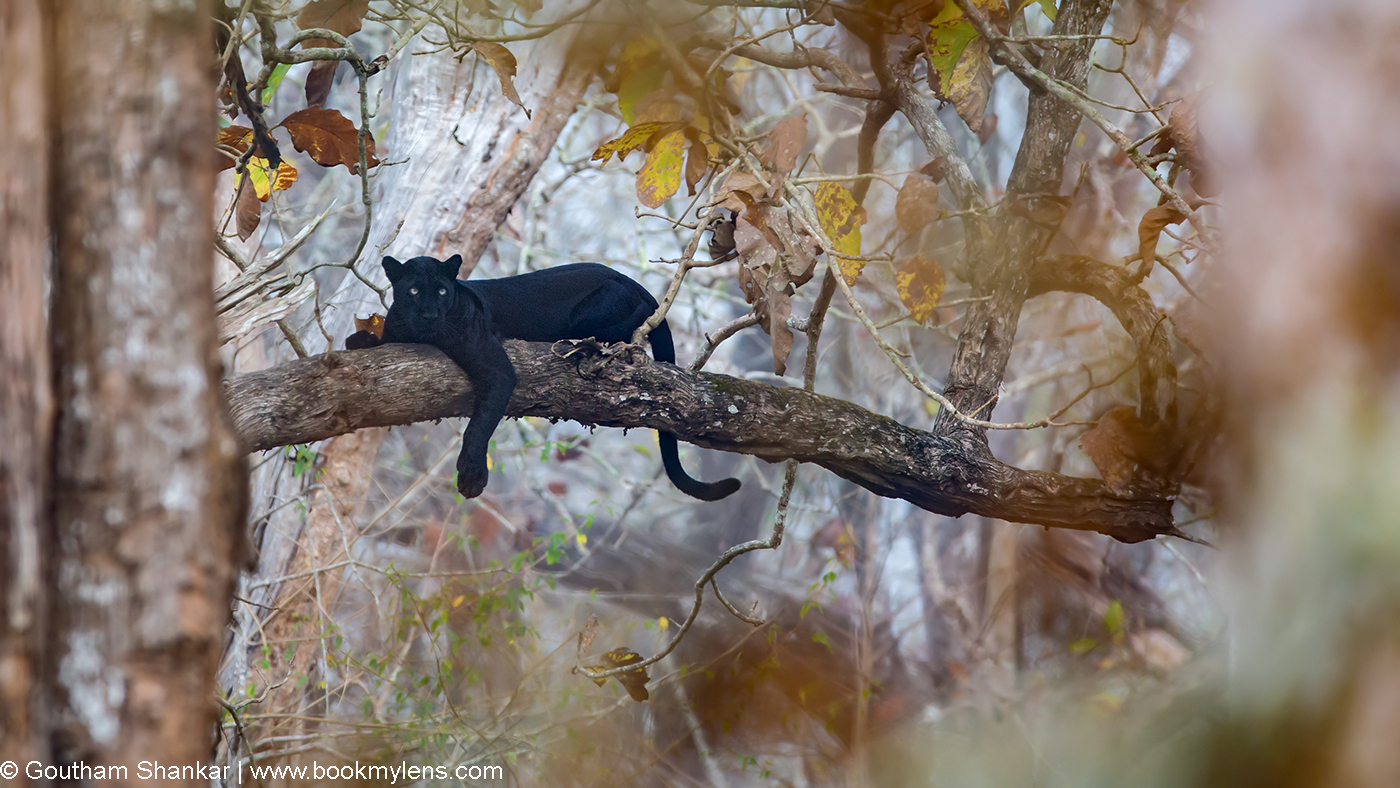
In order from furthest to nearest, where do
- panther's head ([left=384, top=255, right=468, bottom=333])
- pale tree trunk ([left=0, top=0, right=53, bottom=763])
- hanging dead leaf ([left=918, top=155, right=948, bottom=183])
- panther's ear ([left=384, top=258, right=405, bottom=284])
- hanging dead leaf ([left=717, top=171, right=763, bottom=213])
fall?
panther's ear ([left=384, top=258, right=405, bottom=284]) → hanging dead leaf ([left=918, top=155, right=948, bottom=183]) → panther's head ([left=384, top=255, right=468, bottom=333]) → hanging dead leaf ([left=717, top=171, right=763, bottom=213]) → pale tree trunk ([left=0, top=0, right=53, bottom=763])

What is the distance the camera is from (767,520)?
8914 mm

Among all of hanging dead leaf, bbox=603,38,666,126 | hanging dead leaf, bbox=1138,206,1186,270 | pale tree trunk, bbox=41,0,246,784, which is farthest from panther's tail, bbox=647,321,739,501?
pale tree trunk, bbox=41,0,246,784

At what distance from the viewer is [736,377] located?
9.66 ft

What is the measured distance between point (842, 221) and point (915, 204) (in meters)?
0.19

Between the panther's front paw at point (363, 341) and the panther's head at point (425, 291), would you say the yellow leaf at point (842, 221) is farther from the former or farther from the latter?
the panther's front paw at point (363, 341)

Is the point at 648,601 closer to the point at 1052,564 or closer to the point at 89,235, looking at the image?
the point at 1052,564

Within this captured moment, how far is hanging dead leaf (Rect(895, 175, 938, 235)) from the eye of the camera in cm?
249

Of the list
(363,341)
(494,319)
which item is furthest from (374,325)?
(494,319)

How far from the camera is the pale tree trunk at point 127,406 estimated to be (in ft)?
3.70

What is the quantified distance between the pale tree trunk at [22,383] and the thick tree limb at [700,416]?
1105mm

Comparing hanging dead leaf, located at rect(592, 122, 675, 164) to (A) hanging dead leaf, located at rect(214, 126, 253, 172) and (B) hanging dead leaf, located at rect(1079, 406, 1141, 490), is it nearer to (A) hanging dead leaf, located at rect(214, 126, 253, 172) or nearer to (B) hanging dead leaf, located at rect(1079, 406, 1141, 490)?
(A) hanging dead leaf, located at rect(214, 126, 253, 172)

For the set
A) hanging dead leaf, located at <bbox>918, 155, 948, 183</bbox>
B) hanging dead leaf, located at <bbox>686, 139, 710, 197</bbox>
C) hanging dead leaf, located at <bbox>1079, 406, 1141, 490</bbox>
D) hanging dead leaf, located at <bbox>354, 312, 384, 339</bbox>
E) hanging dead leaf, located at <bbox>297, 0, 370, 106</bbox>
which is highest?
hanging dead leaf, located at <bbox>297, 0, 370, 106</bbox>

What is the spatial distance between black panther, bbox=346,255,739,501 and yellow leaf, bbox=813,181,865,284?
809 mm

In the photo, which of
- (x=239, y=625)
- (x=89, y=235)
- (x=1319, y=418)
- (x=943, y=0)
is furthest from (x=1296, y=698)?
(x=239, y=625)
